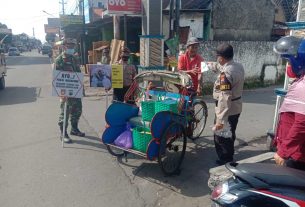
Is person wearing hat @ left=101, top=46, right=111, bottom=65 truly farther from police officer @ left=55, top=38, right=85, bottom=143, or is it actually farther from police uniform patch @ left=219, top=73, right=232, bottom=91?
police uniform patch @ left=219, top=73, right=232, bottom=91

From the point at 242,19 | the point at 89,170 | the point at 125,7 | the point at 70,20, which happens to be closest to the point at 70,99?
the point at 89,170

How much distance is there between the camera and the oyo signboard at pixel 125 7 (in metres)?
9.84

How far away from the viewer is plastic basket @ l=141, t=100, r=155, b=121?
4570 millimetres

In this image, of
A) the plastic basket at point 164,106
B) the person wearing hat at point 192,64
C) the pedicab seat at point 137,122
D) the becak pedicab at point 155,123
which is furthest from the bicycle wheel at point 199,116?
the pedicab seat at point 137,122

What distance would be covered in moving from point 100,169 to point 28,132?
108 inches

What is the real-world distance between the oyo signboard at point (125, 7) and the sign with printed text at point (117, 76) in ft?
14.6

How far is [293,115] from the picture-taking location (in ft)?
8.38

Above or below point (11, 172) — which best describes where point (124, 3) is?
above

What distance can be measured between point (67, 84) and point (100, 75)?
72cm

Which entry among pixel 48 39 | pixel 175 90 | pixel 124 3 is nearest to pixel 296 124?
pixel 175 90

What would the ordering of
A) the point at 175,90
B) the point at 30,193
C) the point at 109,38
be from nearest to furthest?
the point at 30,193 → the point at 175,90 → the point at 109,38

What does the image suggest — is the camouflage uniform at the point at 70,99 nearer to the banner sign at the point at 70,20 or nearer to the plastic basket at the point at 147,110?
the plastic basket at the point at 147,110

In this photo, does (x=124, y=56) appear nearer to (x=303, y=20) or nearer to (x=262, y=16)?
(x=303, y=20)

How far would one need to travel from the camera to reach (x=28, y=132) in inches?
264
